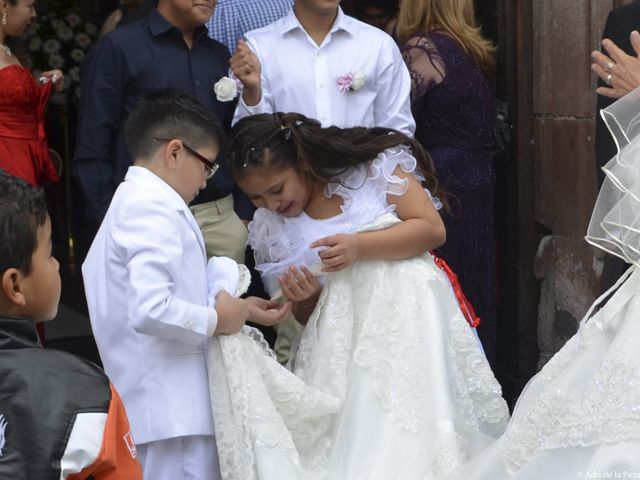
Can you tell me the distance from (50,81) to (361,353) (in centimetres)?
219

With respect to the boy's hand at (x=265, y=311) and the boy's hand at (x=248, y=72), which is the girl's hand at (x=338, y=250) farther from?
the boy's hand at (x=248, y=72)

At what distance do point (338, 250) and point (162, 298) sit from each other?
706 millimetres

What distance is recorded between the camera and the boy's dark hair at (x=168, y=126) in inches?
147

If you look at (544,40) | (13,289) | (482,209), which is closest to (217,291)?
(13,289)

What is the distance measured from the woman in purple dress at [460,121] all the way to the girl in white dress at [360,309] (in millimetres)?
1015

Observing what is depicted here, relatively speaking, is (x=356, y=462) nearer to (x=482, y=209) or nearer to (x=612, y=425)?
(x=612, y=425)

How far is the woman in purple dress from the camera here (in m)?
5.25

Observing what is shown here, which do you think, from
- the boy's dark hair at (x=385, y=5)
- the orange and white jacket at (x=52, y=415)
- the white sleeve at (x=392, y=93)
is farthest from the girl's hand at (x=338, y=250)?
the boy's dark hair at (x=385, y=5)

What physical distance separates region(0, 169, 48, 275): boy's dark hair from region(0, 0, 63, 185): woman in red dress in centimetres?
254

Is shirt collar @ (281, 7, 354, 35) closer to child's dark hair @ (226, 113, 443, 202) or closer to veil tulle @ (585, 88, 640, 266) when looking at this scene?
child's dark hair @ (226, 113, 443, 202)

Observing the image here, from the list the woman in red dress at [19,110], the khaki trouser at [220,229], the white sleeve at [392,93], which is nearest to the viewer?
the khaki trouser at [220,229]

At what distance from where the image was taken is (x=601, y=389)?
312 cm

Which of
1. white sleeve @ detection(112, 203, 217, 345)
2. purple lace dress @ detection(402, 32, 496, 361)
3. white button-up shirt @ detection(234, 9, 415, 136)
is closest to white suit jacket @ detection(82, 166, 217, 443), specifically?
white sleeve @ detection(112, 203, 217, 345)

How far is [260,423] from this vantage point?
3.62m
